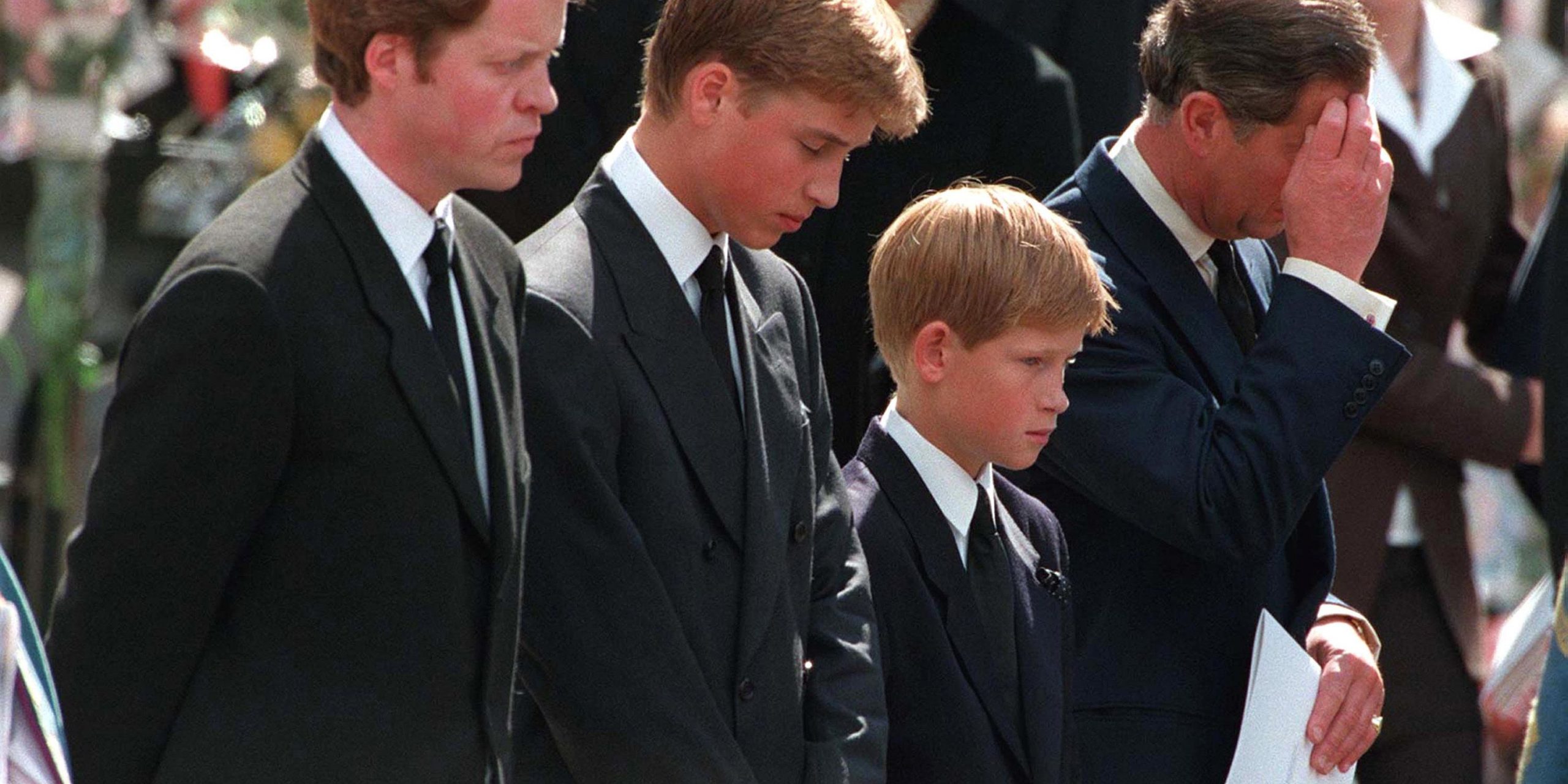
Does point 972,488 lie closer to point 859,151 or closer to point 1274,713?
point 1274,713

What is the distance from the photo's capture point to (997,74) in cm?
376

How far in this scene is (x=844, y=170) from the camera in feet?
12.1

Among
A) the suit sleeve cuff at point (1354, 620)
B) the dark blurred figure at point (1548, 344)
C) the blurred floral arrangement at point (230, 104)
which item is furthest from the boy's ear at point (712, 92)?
the blurred floral arrangement at point (230, 104)

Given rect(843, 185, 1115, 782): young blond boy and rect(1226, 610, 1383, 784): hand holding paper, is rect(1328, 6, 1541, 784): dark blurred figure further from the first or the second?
rect(843, 185, 1115, 782): young blond boy

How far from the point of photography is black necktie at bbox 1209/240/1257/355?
3135mm

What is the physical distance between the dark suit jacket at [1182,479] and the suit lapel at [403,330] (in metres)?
0.99

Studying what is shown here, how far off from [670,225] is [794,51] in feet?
0.81

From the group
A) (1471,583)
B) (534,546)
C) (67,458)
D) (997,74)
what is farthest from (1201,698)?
(67,458)

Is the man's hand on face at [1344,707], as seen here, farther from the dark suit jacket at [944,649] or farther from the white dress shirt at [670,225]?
the white dress shirt at [670,225]

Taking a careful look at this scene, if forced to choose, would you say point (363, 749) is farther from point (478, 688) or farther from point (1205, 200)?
point (1205, 200)

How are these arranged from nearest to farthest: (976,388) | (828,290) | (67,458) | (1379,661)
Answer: (976,388)
(828,290)
(1379,661)
(67,458)

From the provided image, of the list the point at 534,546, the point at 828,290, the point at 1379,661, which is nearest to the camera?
the point at 534,546

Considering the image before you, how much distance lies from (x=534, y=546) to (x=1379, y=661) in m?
2.19

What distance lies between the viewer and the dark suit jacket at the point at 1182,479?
2.87 meters
